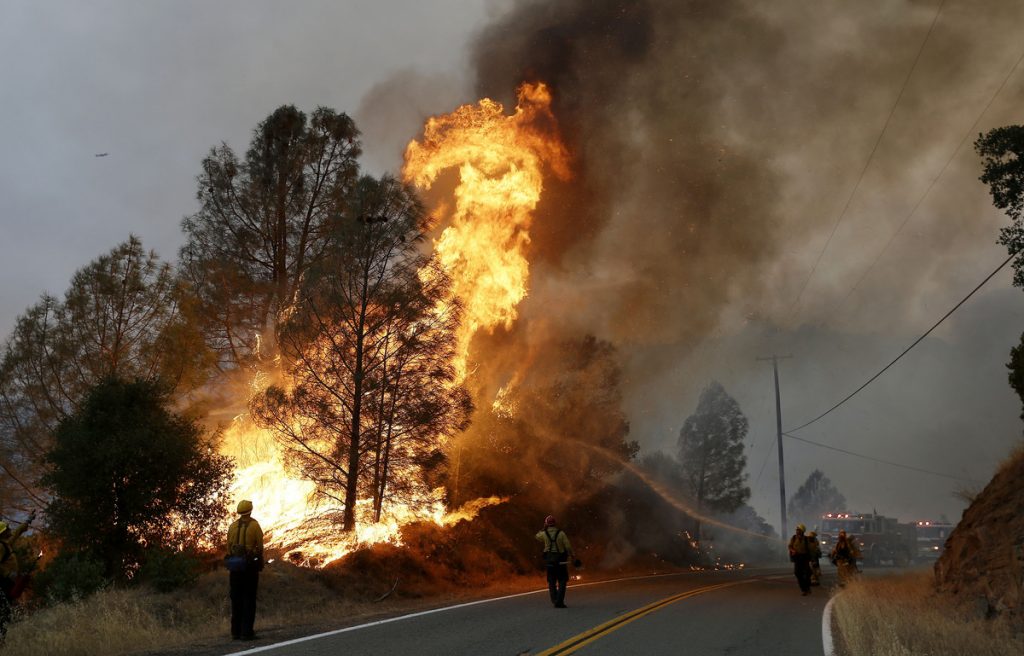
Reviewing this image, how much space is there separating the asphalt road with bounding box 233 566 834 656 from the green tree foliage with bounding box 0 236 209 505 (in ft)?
65.5

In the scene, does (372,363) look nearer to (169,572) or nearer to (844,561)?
(169,572)

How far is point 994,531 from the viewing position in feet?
50.3

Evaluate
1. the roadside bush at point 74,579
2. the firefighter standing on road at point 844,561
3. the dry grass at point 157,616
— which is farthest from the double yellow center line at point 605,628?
the roadside bush at point 74,579

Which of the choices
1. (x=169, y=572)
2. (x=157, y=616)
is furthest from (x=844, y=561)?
(x=157, y=616)

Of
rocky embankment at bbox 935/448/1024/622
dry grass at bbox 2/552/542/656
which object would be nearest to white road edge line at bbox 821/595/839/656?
rocky embankment at bbox 935/448/1024/622

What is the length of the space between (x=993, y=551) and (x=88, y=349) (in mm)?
30529

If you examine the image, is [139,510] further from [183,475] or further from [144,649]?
[144,649]

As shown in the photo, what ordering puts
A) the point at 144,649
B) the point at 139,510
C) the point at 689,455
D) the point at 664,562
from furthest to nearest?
1. the point at 689,455
2. the point at 664,562
3. the point at 139,510
4. the point at 144,649

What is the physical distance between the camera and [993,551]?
48.7ft

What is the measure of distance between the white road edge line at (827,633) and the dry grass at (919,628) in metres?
0.20

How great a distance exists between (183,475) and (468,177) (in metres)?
13.1

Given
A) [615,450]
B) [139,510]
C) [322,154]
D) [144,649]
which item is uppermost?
[322,154]

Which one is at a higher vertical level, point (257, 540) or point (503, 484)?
point (503, 484)

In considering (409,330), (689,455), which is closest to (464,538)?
(409,330)
